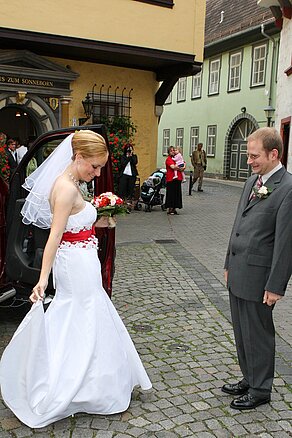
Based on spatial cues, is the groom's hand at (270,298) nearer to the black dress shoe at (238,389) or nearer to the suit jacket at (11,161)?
the black dress shoe at (238,389)

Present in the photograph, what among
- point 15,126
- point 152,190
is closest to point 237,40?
point 15,126

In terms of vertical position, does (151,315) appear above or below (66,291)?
below

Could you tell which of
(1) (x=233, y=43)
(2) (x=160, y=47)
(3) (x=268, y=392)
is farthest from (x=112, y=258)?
(1) (x=233, y=43)

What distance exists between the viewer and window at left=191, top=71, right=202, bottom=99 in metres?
30.5

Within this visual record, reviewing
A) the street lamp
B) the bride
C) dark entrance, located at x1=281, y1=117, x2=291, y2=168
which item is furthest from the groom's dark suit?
the street lamp

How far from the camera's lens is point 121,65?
43.3ft

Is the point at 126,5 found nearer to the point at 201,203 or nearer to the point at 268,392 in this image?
the point at 201,203

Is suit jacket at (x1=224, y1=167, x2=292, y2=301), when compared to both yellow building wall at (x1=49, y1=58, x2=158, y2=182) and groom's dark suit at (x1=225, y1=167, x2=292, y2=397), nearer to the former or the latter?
groom's dark suit at (x1=225, y1=167, x2=292, y2=397)

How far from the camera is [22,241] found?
4.86 metres

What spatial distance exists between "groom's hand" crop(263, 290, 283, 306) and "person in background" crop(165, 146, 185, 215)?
9736mm

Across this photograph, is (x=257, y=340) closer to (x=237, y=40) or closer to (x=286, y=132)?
(x=286, y=132)

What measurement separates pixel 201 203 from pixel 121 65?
17.5 ft

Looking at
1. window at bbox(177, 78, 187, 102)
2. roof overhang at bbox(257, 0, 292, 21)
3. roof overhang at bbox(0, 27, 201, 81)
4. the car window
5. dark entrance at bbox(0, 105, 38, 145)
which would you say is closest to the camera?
the car window

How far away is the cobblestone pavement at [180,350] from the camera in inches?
131
